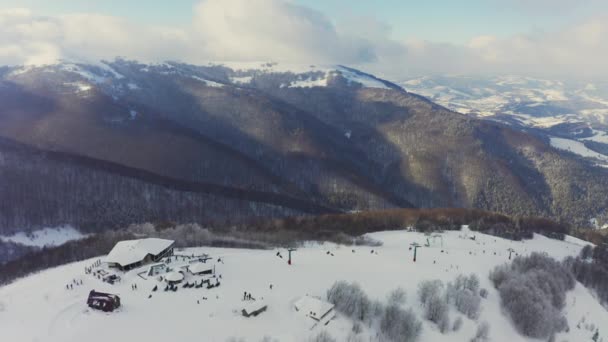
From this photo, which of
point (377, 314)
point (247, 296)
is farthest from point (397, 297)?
point (247, 296)

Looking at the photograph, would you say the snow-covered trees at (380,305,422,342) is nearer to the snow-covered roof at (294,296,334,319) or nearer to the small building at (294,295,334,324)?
the small building at (294,295,334,324)

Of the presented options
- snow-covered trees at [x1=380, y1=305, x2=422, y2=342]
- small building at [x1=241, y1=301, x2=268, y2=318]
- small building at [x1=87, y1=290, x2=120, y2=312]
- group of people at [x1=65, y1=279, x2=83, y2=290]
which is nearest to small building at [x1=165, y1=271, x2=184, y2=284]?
small building at [x1=87, y1=290, x2=120, y2=312]

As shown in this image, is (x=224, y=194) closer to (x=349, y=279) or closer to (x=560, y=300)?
(x=349, y=279)

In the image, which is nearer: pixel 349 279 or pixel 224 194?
pixel 349 279

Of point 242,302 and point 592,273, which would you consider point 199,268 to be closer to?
point 242,302

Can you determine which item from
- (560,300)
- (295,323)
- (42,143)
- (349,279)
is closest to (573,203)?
(560,300)

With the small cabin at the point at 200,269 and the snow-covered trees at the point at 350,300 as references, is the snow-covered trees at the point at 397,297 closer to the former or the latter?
the snow-covered trees at the point at 350,300
